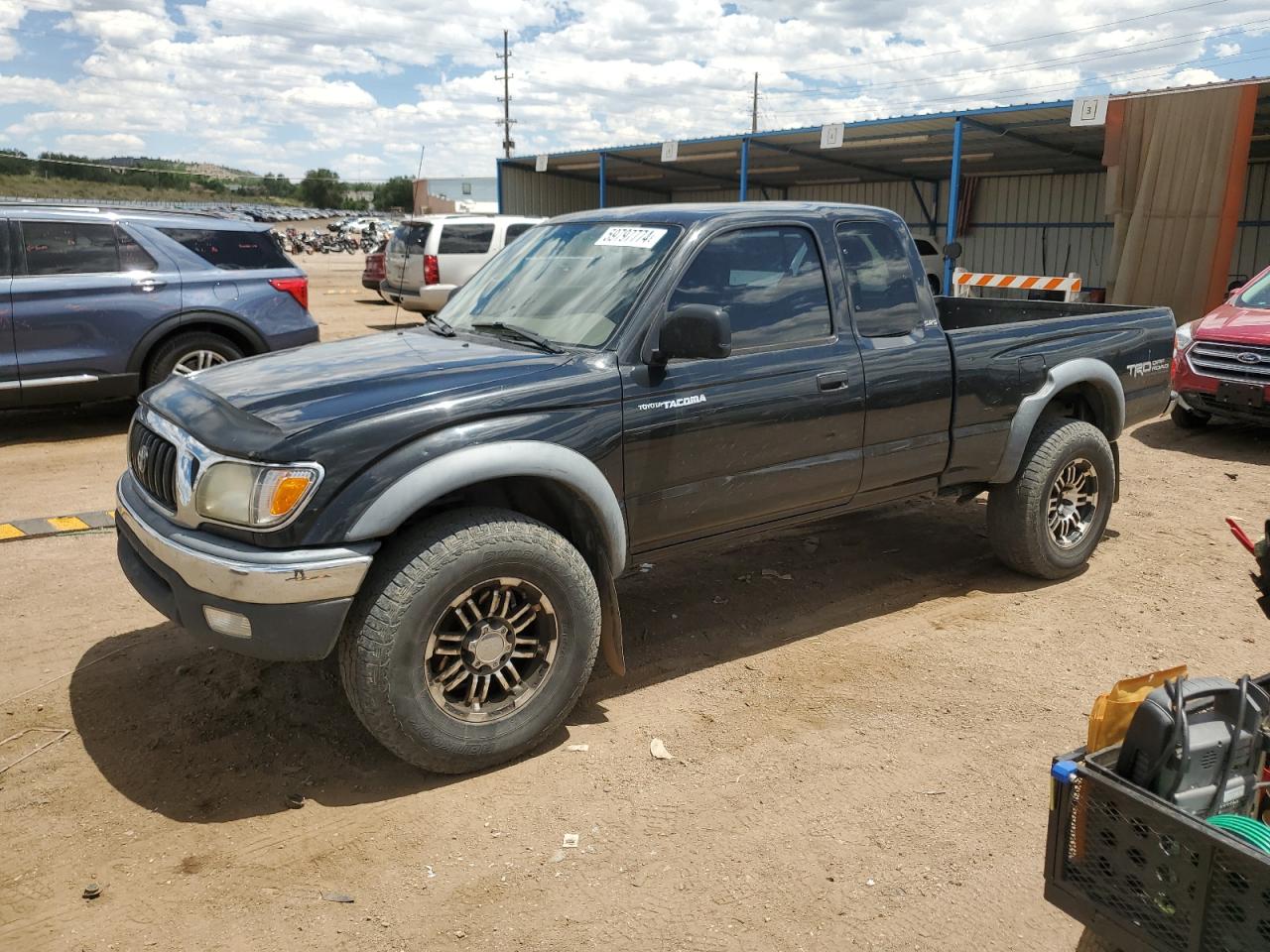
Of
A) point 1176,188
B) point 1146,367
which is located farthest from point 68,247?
point 1176,188

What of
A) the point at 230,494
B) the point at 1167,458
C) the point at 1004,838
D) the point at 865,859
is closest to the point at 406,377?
the point at 230,494

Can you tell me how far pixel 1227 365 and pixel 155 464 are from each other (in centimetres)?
869

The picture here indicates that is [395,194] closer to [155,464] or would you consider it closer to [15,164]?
[15,164]

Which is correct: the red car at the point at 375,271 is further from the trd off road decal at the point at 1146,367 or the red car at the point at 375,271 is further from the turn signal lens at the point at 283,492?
the turn signal lens at the point at 283,492

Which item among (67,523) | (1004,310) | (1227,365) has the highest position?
(1004,310)

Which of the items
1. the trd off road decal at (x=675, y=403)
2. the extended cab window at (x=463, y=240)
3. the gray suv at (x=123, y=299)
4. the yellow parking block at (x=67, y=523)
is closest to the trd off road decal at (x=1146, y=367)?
the trd off road decal at (x=675, y=403)

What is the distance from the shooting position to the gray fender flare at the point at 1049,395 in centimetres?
530

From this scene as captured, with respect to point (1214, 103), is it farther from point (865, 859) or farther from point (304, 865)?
point (304, 865)

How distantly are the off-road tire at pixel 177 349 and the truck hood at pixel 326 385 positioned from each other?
16.4 ft

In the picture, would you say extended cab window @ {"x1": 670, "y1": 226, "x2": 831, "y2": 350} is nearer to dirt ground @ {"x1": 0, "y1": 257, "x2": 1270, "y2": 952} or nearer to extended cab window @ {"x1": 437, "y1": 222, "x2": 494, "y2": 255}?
dirt ground @ {"x1": 0, "y1": 257, "x2": 1270, "y2": 952}

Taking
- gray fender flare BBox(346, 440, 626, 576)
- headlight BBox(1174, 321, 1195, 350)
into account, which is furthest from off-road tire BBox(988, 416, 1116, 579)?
headlight BBox(1174, 321, 1195, 350)

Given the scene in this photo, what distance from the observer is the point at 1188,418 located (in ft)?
32.2

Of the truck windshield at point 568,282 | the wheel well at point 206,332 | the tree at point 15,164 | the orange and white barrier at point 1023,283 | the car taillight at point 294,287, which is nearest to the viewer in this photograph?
the truck windshield at point 568,282

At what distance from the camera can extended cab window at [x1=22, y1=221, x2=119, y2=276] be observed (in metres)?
8.34
